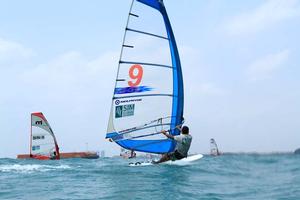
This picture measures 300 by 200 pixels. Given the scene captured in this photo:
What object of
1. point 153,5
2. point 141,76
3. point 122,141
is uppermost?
point 153,5

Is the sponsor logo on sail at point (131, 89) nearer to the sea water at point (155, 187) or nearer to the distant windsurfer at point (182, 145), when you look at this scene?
the distant windsurfer at point (182, 145)

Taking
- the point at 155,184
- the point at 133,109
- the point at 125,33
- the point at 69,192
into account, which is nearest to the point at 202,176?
the point at 155,184

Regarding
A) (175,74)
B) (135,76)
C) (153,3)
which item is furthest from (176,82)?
(153,3)

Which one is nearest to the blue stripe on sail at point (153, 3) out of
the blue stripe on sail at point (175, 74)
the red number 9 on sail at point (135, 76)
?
the blue stripe on sail at point (175, 74)

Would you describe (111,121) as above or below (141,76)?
below

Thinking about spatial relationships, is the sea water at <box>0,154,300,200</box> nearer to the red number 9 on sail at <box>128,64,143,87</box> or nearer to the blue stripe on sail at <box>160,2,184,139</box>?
the blue stripe on sail at <box>160,2,184,139</box>

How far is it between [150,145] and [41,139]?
2504 cm

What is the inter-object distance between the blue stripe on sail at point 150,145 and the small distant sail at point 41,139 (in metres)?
24.4

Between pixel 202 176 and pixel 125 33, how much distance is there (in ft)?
23.6

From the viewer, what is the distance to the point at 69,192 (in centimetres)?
847

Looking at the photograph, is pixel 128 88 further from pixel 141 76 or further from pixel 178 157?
pixel 178 157

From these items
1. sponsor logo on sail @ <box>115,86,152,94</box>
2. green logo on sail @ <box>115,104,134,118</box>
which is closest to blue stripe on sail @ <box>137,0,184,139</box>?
sponsor logo on sail @ <box>115,86,152,94</box>

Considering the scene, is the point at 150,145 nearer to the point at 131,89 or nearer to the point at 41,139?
the point at 131,89

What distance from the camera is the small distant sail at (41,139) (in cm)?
3878
